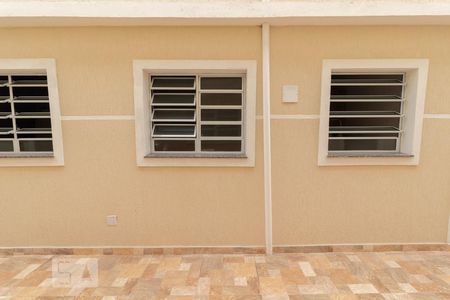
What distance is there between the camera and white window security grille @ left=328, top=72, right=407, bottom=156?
10.2 feet

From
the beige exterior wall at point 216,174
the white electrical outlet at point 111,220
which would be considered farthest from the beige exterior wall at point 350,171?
the white electrical outlet at point 111,220

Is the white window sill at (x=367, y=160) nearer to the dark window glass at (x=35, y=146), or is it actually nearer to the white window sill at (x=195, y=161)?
the white window sill at (x=195, y=161)

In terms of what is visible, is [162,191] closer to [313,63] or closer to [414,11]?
[313,63]

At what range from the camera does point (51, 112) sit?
9.78 feet

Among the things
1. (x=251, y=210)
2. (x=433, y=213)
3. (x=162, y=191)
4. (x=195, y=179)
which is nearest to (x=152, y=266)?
(x=162, y=191)

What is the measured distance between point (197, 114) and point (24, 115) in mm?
2134

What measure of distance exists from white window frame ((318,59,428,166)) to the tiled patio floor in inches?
46.7

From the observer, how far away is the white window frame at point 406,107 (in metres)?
2.91

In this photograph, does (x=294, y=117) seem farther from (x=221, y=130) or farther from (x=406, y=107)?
(x=406, y=107)

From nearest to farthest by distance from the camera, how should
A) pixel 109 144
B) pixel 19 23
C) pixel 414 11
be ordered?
pixel 414 11, pixel 19 23, pixel 109 144

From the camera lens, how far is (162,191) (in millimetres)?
3148

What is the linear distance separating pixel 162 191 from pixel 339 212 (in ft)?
7.31

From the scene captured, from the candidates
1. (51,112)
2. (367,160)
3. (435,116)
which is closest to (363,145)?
(367,160)

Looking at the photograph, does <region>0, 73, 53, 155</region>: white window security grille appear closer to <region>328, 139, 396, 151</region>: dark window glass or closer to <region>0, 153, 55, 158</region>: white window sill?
<region>0, 153, 55, 158</region>: white window sill
